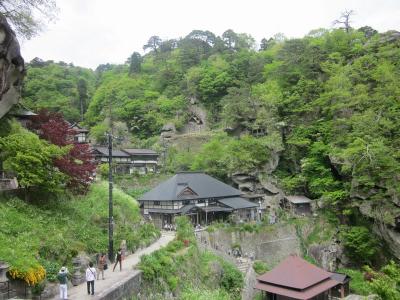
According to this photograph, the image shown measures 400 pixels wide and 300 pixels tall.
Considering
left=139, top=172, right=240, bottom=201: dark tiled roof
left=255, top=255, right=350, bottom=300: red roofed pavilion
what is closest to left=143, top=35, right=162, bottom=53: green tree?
left=139, top=172, right=240, bottom=201: dark tiled roof

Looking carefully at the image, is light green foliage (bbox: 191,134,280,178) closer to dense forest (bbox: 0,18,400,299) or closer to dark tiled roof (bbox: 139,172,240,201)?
dense forest (bbox: 0,18,400,299)

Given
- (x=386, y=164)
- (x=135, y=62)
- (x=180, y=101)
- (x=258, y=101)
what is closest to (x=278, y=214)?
(x=386, y=164)

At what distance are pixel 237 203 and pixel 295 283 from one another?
1655cm

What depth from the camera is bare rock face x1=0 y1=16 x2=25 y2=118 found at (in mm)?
14328

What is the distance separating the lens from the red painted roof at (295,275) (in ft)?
76.3

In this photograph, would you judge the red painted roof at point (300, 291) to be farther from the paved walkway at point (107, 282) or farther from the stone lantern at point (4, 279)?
the stone lantern at point (4, 279)

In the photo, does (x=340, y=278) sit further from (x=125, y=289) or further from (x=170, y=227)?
(x=125, y=289)

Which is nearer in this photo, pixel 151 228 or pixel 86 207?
pixel 86 207

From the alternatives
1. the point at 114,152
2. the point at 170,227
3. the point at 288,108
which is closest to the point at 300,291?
the point at 170,227

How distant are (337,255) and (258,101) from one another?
878 inches

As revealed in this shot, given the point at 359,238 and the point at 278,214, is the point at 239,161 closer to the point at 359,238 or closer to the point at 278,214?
the point at 278,214

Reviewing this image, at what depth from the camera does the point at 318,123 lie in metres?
46.2

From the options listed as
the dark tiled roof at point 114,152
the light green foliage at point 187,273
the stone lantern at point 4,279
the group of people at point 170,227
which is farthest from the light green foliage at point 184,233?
the dark tiled roof at point 114,152

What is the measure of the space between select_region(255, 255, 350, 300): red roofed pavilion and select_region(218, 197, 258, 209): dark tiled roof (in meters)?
13.7
